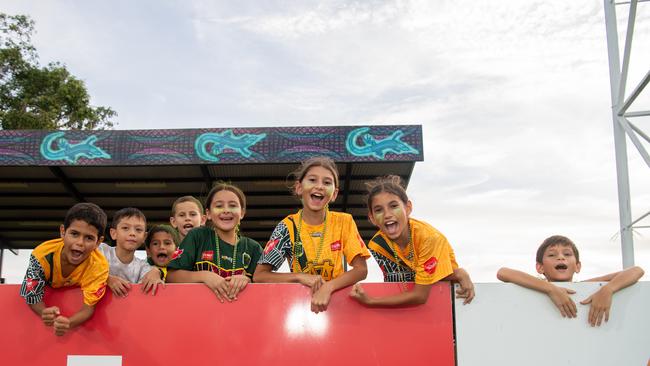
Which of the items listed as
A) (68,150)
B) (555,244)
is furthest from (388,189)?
(68,150)

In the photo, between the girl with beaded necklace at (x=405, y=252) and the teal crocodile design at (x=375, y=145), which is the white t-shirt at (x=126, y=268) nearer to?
the girl with beaded necklace at (x=405, y=252)

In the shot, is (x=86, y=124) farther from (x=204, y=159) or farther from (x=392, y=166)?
(x=392, y=166)

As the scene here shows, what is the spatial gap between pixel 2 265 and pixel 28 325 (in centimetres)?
1813

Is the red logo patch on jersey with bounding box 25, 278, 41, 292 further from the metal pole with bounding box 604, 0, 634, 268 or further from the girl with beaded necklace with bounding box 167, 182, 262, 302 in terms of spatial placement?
the metal pole with bounding box 604, 0, 634, 268

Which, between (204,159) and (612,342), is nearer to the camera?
(612,342)

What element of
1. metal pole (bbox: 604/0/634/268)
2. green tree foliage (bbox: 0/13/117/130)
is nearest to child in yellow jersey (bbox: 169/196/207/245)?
metal pole (bbox: 604/0/634/268)

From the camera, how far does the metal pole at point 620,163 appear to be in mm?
8469

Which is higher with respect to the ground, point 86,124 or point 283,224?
point 86,124

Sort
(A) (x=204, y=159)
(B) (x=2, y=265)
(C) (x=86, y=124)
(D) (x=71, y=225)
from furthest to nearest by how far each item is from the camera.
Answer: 1. (C) (x=86, y=124)
2. (B) (x=2, y=265)
3. (A) (x=204, y=159)
4. (D) (x=71, y=225)

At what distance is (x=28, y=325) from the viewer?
3379 millimetres

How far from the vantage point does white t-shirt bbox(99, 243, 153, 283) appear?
156 inches

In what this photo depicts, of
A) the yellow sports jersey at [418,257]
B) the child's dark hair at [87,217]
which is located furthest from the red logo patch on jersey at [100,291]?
the yellow sports jersey at [418,257]

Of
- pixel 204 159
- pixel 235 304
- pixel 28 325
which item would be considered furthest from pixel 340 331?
pixel 204 159

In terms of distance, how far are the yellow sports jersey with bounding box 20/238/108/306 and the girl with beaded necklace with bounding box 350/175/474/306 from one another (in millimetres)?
1457
